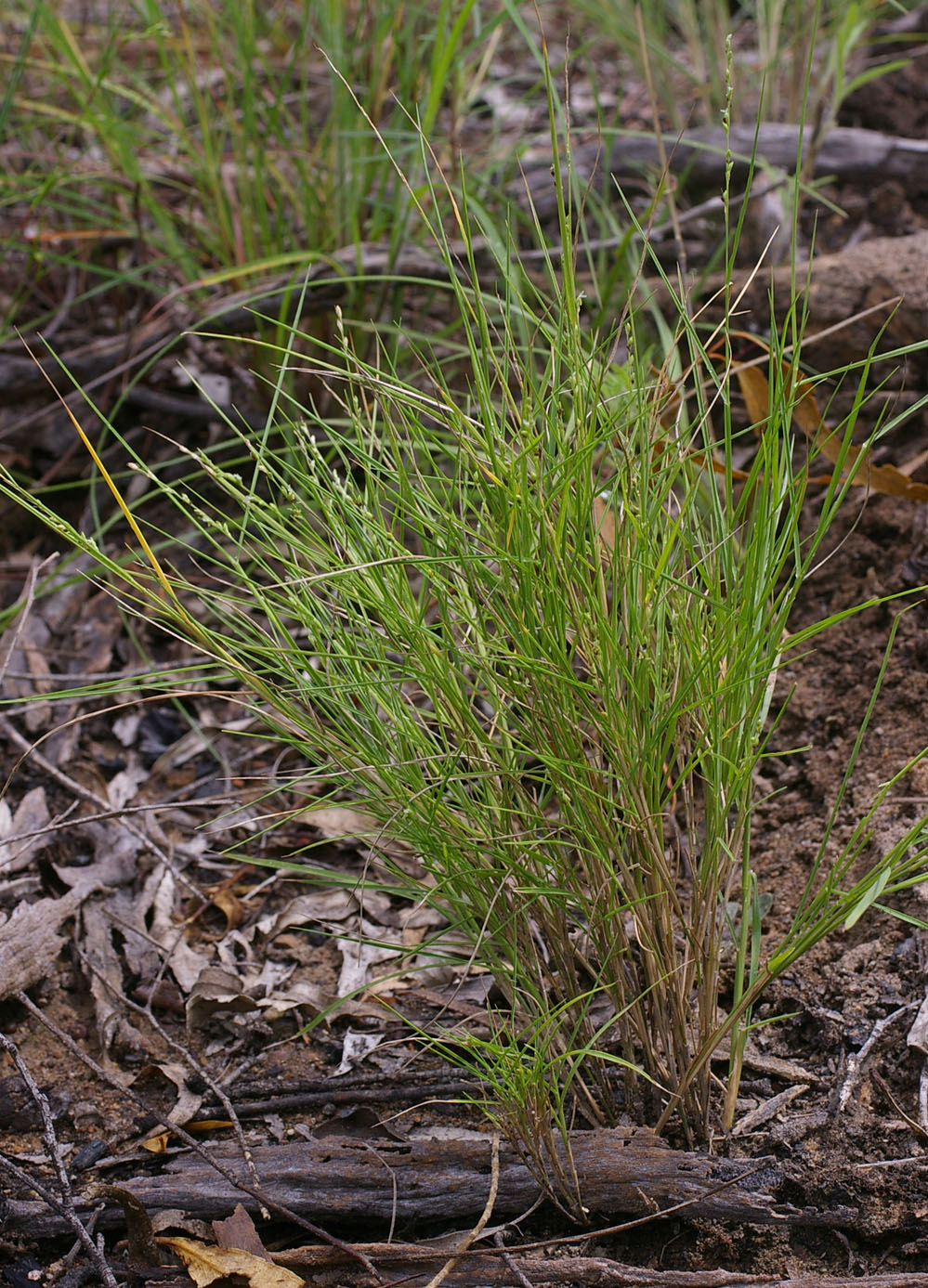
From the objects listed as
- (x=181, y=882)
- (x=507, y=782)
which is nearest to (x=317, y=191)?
(x=181, y=882)

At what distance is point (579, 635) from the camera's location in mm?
1113

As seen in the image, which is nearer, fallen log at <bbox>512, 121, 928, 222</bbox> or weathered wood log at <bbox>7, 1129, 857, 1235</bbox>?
weathered wood log at <bbox>7, 1129, 857, 1235</bbox>

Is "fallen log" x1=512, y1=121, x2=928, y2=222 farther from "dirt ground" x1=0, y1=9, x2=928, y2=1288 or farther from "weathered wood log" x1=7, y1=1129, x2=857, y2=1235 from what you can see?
"weathered wood log" x1=7, y1=1129, x2=857, y2=1235

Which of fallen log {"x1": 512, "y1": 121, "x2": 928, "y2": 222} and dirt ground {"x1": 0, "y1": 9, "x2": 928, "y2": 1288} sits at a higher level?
fallen log {"x1": 512, "y1": 121, "x2": 928, "y2": 222}

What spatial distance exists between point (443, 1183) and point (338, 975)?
1.72 feet

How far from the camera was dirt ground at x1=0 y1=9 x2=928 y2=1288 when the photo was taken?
1252 mm

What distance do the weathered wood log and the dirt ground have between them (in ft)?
0.08

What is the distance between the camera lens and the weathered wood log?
3.96ft

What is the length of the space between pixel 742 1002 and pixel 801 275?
1.67 meters

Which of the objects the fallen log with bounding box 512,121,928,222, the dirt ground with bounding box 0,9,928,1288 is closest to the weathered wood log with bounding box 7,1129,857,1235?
the dirt ground with bounding box 0,9,928,1288

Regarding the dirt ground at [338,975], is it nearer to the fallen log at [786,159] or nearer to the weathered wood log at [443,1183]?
Result: the weathered wood log at [443,1183]

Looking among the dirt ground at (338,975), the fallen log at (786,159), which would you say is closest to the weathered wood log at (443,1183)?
the dirt ground at (338,975)

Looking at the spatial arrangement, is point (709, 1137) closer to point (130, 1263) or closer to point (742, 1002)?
point (742, 1002)

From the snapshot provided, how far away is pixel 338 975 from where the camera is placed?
1782 mm
